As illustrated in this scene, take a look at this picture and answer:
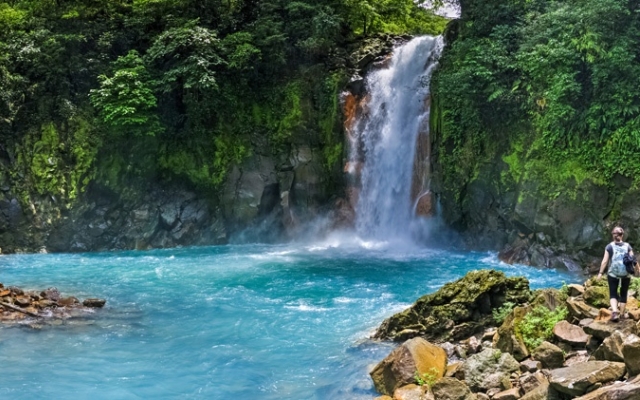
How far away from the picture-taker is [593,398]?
579 cm

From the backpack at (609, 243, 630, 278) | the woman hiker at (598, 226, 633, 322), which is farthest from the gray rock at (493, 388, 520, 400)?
the backpack at (609, 243, 630, 278)

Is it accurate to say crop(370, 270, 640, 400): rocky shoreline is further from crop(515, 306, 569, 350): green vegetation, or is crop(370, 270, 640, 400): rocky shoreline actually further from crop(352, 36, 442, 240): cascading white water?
crop(352, 36, 442, 240): cascading white water

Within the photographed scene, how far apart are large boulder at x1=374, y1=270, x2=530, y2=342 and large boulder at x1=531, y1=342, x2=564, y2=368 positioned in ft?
9.50

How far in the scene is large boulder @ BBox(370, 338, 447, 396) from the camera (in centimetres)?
831

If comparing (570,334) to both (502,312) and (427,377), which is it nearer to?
(427,377)

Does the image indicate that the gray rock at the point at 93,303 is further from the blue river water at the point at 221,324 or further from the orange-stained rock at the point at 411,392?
the orange-stained rock at the point at 411,392

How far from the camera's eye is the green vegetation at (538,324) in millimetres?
8453

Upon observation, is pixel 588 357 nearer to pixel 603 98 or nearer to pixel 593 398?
pixel 593 398

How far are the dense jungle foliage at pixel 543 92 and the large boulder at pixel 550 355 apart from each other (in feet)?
32.8

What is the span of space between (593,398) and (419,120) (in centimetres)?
1821

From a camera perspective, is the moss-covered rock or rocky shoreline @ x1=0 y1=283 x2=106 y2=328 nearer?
the moss-covered rock

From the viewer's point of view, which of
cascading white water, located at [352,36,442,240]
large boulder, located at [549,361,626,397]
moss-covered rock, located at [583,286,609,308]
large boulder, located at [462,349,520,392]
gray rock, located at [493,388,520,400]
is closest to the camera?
large boulder, located at [549,361,626,397]

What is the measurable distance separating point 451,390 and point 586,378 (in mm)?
1821

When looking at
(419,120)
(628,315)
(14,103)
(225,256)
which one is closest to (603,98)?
(419,120)
